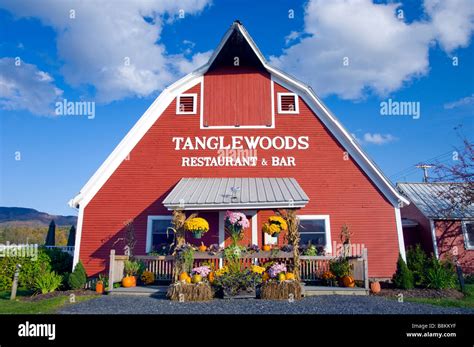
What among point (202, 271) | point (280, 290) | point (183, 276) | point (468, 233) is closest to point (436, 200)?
point (468, 233)

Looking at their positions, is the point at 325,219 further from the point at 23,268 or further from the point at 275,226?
the point at 23,268

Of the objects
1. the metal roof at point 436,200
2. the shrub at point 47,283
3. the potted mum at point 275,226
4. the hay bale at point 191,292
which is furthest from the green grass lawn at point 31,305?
the metal roof at point 436,200

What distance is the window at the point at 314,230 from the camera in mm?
13398

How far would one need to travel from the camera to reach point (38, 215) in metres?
53.9

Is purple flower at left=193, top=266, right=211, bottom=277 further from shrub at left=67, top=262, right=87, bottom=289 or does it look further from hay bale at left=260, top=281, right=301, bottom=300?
shrub at left=67, top=262, right=87, bottom=289

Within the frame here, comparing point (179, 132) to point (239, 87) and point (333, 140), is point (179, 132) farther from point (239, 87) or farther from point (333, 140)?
point (333, 140)

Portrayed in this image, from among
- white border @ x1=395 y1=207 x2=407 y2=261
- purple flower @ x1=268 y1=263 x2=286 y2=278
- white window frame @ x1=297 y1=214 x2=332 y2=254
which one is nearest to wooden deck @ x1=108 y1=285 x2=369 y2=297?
purple flower @ x1=268 y1=263 x2=286 y2=278

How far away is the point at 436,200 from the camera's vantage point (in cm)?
1778

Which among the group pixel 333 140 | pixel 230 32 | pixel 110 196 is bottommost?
pixel 110 196

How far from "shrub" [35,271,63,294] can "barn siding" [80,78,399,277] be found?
1557 millimetres
